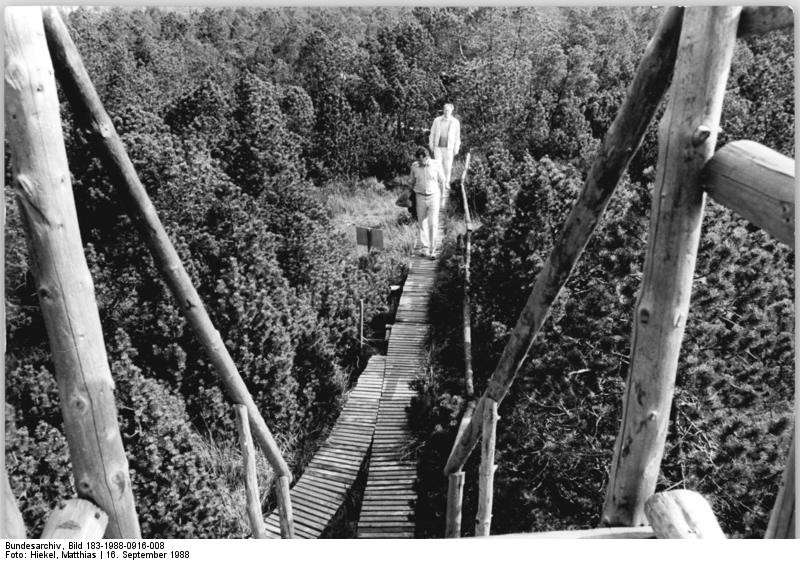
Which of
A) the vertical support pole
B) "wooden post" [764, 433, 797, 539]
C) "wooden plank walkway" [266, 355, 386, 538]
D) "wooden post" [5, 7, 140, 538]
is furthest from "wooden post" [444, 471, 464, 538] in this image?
the vertical support pole

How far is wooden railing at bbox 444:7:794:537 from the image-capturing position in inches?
66.6

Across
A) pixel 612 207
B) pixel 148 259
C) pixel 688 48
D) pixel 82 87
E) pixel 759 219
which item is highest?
pixel 688 48

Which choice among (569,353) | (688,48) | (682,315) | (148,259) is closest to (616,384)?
(569,353)

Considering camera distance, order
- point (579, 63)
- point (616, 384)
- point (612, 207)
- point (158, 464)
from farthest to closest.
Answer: point (579, 63)
point (158, 464)
point (612, 207)
point (616, 384)

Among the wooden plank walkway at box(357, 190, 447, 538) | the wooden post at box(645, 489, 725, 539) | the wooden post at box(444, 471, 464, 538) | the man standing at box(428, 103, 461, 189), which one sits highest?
the man standing at box(428, 103, 461, 189)

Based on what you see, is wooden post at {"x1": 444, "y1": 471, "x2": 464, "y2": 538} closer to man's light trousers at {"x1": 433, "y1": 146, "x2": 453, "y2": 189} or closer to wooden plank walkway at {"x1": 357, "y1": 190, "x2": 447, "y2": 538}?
wooden plank walkway at {"x1": 357, "y1": 190, "x2": 447, "y2": 538}

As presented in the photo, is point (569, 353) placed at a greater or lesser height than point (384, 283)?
greater

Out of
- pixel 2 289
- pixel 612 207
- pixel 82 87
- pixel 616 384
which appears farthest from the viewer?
pixel 612 207

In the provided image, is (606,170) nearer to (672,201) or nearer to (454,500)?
(672,201)

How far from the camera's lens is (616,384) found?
5.30 metres

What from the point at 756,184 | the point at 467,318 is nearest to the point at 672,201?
the point at 756,184

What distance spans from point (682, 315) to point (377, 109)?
9377mm

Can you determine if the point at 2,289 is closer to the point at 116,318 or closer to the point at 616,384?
the point at 616,384

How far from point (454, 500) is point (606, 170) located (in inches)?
86.9
